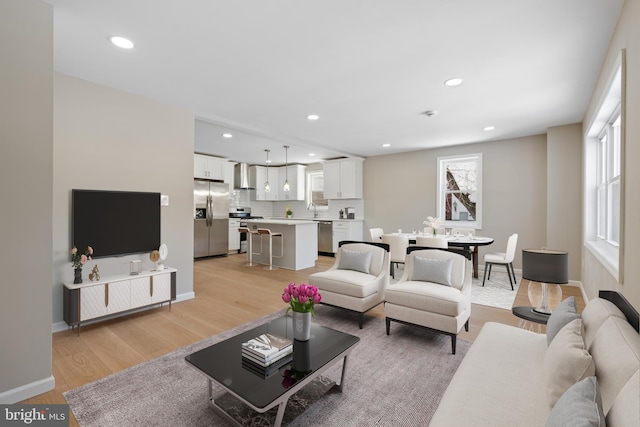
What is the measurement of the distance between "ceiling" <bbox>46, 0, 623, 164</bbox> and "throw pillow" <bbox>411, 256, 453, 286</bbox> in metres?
1.89

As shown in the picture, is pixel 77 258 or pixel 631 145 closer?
pixel 631 145

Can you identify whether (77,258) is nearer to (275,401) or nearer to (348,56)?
(275,401)

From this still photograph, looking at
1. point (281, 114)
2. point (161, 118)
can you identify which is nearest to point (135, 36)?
point (161, 118)

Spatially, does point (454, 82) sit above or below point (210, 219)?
above

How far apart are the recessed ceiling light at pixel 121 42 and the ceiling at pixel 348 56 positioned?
0.04 m

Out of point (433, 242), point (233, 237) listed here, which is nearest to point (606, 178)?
point (433, 242)

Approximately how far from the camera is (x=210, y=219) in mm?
7352

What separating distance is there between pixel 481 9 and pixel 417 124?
2.85 m

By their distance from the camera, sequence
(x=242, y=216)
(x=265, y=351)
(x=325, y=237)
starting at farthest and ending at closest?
(x=242, y=216)
(x=325, y=237)
(x=265, y=351)

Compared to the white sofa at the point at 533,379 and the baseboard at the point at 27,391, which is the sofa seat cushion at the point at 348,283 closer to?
the white sofa at the point at 533,379

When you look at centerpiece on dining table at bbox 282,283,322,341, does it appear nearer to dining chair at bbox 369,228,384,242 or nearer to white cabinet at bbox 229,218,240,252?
dining chair at bbox 369,228,384,242

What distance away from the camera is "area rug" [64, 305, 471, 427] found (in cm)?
182

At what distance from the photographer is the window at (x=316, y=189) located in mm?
9145

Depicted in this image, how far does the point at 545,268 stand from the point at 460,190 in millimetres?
4435
